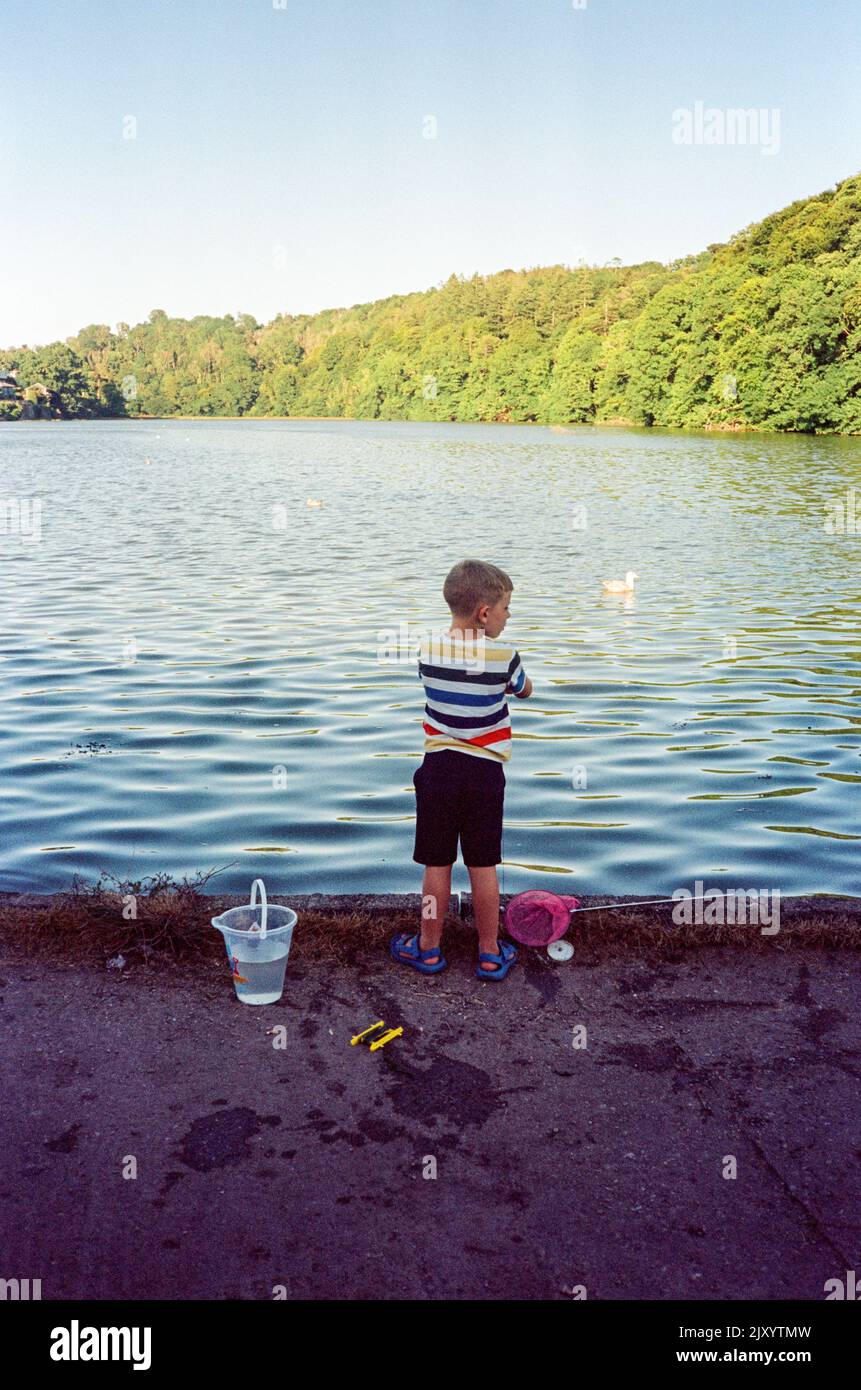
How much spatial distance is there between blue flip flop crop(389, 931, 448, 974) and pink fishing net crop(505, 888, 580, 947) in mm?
401

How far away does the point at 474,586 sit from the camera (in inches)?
192

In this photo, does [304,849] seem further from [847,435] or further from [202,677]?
[847,435]

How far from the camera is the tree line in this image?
247ft

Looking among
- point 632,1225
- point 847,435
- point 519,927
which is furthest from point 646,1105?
point 847,435

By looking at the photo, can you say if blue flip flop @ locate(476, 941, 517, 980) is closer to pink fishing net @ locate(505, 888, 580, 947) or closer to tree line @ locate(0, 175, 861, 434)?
A: pink fishing net @ locate(505, 888, 580, 947)

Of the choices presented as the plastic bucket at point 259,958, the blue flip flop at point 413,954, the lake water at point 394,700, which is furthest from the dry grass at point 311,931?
the lake water at point 394,700

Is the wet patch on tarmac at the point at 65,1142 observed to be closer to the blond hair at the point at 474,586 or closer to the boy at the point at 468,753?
the boy at the point at 468,753

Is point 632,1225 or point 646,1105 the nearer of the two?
point 632,1225

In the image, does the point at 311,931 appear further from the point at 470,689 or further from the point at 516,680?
the point at 516,680

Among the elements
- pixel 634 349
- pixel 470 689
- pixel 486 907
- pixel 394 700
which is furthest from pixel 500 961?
pixel 634 349

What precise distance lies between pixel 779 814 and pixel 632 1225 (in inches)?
210

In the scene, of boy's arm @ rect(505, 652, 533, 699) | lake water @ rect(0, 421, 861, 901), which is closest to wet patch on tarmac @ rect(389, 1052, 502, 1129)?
boy's arm @ rect(505, 652, 533, 699)

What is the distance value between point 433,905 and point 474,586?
1.41 meters
